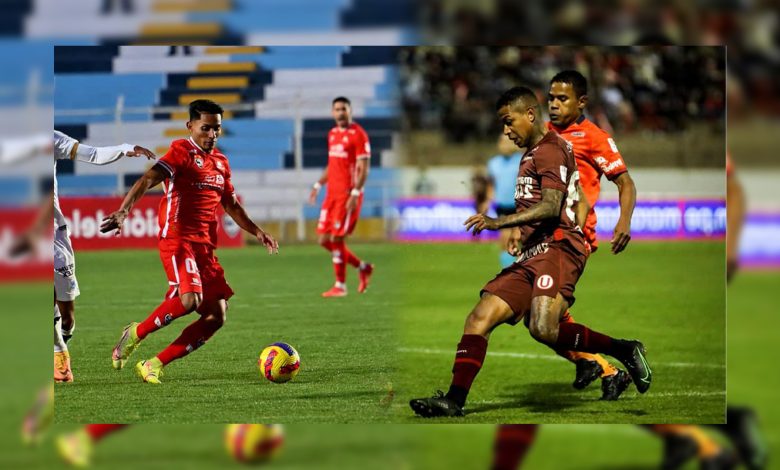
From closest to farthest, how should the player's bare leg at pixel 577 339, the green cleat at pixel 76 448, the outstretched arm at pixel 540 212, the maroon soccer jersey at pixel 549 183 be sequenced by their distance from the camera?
the outstretched arm at pixel 540 212 < the maroon soccer jersey at pixel 549 183 < the player's bare leg at pixel 577 339 < the green cleat at pixel 76 448

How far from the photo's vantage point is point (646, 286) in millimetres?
4137

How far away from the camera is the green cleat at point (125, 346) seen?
12.4ft

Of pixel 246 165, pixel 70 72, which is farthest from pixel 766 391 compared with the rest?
pixel 70 72

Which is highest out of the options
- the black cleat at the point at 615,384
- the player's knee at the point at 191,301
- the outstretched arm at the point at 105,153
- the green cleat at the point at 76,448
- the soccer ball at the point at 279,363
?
the outstretched arm at the point at 105,153

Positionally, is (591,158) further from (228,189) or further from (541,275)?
(228,189)

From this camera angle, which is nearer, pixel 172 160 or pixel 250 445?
pixel 172 160

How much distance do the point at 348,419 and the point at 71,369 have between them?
961 millimetres

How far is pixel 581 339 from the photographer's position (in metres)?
3.62

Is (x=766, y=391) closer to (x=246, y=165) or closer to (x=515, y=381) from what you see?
(x=515, y=381)

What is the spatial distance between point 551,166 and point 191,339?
4.50 ft

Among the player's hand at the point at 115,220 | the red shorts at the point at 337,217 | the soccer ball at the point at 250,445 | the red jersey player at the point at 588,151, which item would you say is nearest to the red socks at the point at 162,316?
→ the player's hand at the point at 115,220

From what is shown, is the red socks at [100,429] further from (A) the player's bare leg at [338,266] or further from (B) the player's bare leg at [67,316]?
(A) the player's bare leg at [338,266]

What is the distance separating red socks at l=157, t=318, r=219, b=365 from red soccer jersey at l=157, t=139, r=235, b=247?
0.95 feet

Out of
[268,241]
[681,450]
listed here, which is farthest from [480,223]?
[681,450]
